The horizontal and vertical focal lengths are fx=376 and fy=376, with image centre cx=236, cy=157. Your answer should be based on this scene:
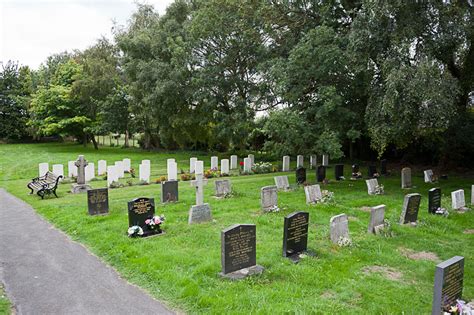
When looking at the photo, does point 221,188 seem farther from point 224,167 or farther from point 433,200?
point 224,167

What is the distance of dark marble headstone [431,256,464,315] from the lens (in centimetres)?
514

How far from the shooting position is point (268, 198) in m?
11.8

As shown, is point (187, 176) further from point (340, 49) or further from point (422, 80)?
point (422, 80)

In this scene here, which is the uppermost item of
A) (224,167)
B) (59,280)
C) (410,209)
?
(224,167)

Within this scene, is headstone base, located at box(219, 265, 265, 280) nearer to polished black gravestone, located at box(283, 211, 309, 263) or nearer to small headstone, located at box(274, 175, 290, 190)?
polished black gravestone, located at box(283, 211, 309, 263)

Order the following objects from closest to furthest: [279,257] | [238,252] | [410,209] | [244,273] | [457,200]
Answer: [244,273] < [238,252] < [279,257] < [410,209] < [457,200]

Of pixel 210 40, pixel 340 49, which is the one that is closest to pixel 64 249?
pixel 340 49

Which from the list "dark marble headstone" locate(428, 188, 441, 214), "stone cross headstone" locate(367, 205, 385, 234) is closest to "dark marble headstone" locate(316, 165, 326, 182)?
"dark marble headstone" locate(428, 188, 441, 214)

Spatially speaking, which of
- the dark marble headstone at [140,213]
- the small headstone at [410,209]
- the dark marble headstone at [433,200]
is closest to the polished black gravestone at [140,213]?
the dark marble headstone at [140,213]

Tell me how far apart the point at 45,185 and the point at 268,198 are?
8.53 metres

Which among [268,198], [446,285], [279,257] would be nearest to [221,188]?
[268,198]

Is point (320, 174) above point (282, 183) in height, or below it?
above

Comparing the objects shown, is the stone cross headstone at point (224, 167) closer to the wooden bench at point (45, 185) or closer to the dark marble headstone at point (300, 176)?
the dark marble headstone at point (300, 176)

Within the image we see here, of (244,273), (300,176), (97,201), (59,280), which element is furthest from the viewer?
(300,176)
